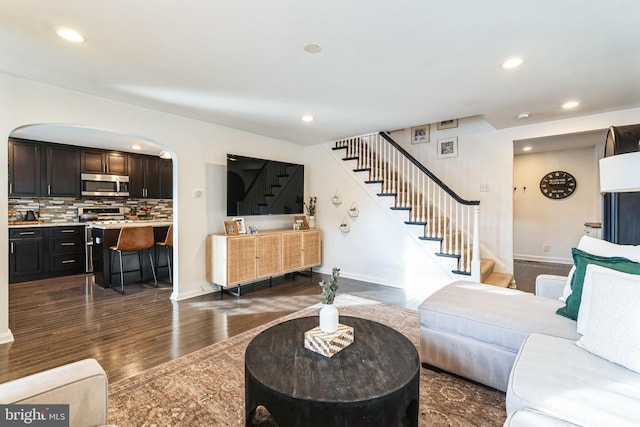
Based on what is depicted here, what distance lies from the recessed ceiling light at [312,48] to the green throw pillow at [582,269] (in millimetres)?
2342

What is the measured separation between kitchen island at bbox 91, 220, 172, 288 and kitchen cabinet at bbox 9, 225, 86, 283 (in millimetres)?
1028

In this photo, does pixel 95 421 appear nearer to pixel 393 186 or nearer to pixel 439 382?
pixel 439 382

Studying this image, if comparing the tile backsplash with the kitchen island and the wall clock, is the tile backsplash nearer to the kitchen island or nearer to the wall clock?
the kitchen island

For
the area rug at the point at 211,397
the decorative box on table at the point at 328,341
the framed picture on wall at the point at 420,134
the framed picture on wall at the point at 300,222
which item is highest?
the framed picture on wall at the point at 420,134

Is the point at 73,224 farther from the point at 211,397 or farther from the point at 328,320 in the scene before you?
the point at 328,320

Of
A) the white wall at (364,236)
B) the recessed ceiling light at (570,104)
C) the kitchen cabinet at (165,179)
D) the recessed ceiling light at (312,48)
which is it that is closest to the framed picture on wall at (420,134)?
the white wall at (364,236)

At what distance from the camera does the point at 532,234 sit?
6.47 m

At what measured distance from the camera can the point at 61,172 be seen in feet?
17.7

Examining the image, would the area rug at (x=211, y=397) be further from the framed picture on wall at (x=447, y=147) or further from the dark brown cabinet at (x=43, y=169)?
the dark brown cabinet at (x=43, y=169)

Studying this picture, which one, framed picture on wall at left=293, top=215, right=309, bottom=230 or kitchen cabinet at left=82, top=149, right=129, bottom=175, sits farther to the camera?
kitchen cabinet at left=82, top=149, right=129, bottom=175

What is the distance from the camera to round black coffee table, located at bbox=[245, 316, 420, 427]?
1254 millimetres

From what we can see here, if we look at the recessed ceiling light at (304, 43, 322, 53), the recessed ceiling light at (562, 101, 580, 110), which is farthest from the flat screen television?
the recessed ceiling light at (562, 101, 580, 110)

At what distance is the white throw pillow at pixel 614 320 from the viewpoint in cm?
137

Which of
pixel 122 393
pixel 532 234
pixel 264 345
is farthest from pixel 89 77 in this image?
pixel 532 234
